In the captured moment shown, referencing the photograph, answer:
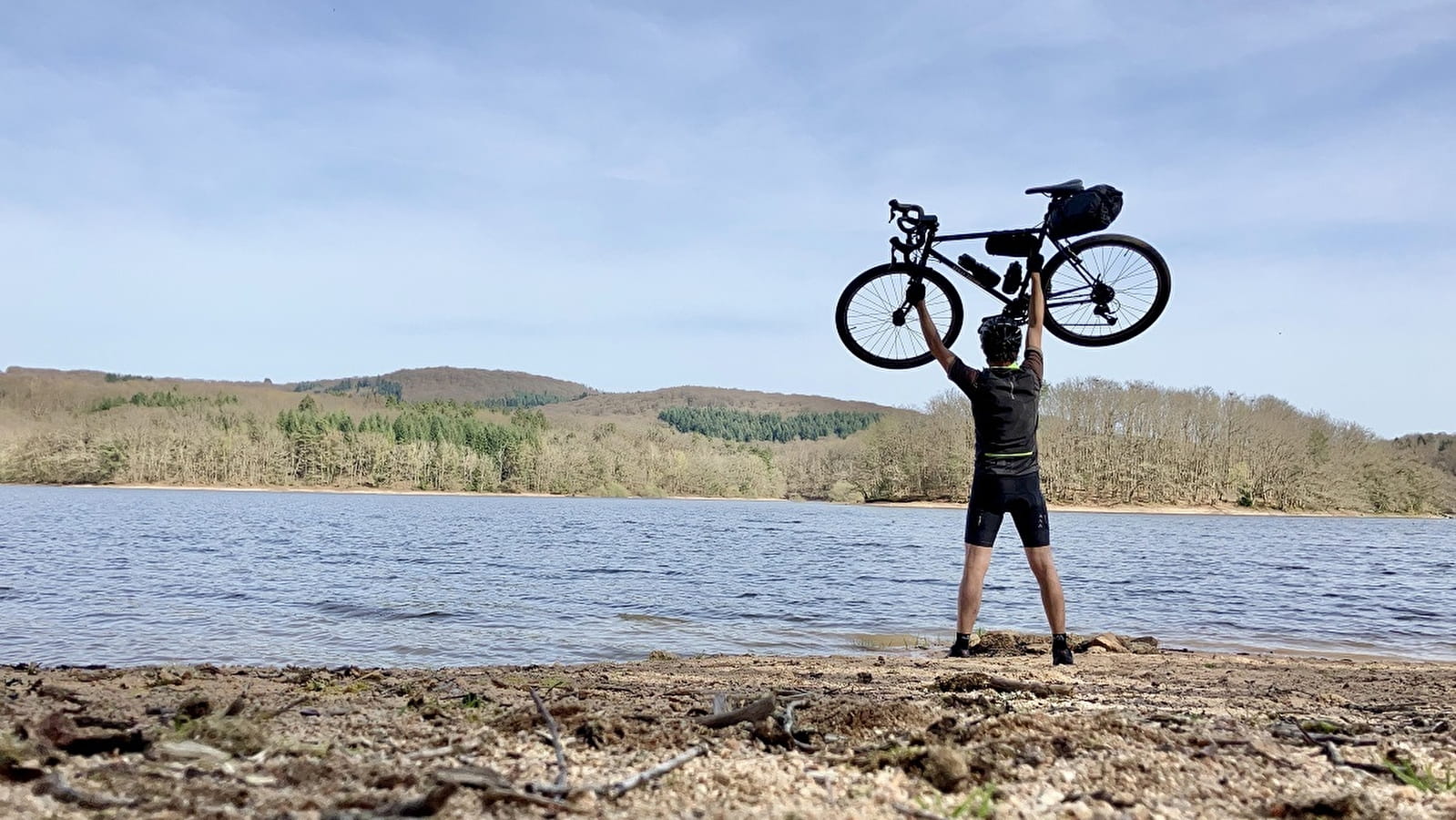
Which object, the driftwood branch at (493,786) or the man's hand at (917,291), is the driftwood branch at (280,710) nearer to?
the driftwood branch at (493,786)

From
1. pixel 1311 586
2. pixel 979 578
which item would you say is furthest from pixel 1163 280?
pixel 1311 586

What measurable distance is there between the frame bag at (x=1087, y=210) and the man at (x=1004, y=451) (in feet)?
3.44

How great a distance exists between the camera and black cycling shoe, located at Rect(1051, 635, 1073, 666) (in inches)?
385

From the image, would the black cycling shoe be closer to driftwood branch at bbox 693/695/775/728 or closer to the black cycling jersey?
the black cycling jersey

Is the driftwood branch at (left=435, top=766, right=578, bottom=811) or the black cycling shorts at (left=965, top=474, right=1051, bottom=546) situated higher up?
the black cycling shorts at (left=965, top=474, right=1051, bottom=546)

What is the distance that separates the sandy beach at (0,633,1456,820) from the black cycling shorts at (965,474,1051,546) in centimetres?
221

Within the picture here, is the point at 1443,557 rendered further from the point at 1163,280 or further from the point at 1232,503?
the point at 1232,503

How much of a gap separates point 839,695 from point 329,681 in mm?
4112

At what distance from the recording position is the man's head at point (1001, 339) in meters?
9.46

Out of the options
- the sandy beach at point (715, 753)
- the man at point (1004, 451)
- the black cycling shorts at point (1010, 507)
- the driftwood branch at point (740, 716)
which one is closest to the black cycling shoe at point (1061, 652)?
the man at point (1004, 451)

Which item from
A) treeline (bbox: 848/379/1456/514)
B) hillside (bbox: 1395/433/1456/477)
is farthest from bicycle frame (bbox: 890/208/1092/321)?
hillside (bbox: 1395/433/1456/477)

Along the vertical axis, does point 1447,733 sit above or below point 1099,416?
below

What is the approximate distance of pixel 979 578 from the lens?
9.70m

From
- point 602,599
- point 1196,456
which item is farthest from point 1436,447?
point 602,599
